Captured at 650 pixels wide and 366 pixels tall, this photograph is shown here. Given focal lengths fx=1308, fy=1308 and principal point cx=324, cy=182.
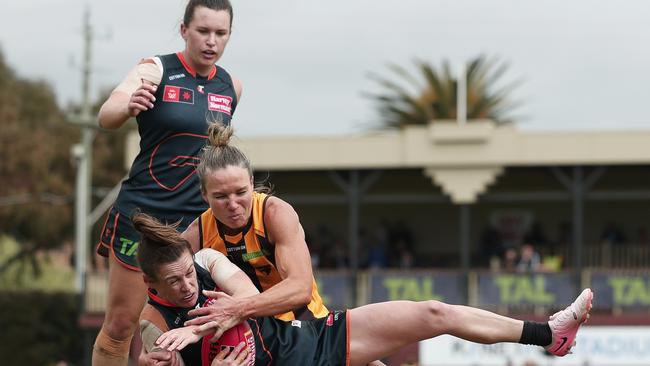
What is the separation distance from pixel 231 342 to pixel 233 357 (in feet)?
0.28

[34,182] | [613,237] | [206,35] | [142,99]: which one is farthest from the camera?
[34,182]

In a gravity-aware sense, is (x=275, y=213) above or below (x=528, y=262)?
above

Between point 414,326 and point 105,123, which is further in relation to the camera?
point 105,123

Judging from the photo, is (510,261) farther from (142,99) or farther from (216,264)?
(216,264)

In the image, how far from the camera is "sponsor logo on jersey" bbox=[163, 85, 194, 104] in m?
7.18

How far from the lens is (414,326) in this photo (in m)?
6.61

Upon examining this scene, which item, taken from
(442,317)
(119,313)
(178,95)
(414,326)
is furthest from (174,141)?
(442,317)

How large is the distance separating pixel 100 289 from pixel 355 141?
257 inches

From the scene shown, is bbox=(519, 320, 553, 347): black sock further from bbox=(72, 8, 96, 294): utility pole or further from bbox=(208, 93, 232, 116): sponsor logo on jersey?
bbox=(72, 8, 96, 294): utility pole

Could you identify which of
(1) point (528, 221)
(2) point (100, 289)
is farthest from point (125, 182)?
(1) point (528, 221)

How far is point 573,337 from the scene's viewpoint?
6.69 metres

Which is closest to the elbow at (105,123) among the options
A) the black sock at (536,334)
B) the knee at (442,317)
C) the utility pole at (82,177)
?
the knee at (442,317)

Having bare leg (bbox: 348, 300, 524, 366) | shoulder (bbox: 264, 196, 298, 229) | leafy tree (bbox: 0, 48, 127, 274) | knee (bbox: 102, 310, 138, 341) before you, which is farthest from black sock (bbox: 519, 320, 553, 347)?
leafy tree (bbox: 0, 48, 127, 274)

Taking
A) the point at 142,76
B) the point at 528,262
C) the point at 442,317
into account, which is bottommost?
the point at 528,262
